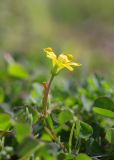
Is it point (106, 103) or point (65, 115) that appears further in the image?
point (106, 103)

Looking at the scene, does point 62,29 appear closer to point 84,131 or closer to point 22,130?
point 84,131

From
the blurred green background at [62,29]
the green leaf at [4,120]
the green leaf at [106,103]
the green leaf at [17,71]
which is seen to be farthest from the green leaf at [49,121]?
the blurred green background at [62,29]

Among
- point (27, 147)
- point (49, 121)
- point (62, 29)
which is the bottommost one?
point (27, 147)

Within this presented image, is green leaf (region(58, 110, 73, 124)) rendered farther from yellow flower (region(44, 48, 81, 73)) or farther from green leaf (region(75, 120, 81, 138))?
yellow flower (region(44, 48, 81, 73))

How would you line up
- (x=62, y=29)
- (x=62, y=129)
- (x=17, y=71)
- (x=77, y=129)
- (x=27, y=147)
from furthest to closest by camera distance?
(x=62, y=29) → (x=17, y=71) → (x=62, y=129) → (x=77, y=129) → (x=27, y=147)

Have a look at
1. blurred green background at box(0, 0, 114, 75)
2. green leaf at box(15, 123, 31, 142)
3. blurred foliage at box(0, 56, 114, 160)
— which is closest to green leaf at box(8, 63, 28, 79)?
blurred foliage at box(0, 56, 114, 160)

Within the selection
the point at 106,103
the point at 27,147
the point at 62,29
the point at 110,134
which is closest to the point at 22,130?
the point at 27,147

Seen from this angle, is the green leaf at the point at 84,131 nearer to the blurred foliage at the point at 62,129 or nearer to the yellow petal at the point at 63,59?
the blurred foliage at the point at 62,129

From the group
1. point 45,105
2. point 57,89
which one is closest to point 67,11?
point 57,89

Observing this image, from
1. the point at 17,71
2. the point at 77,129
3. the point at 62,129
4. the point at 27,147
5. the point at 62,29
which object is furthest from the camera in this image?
the point at 62,29
